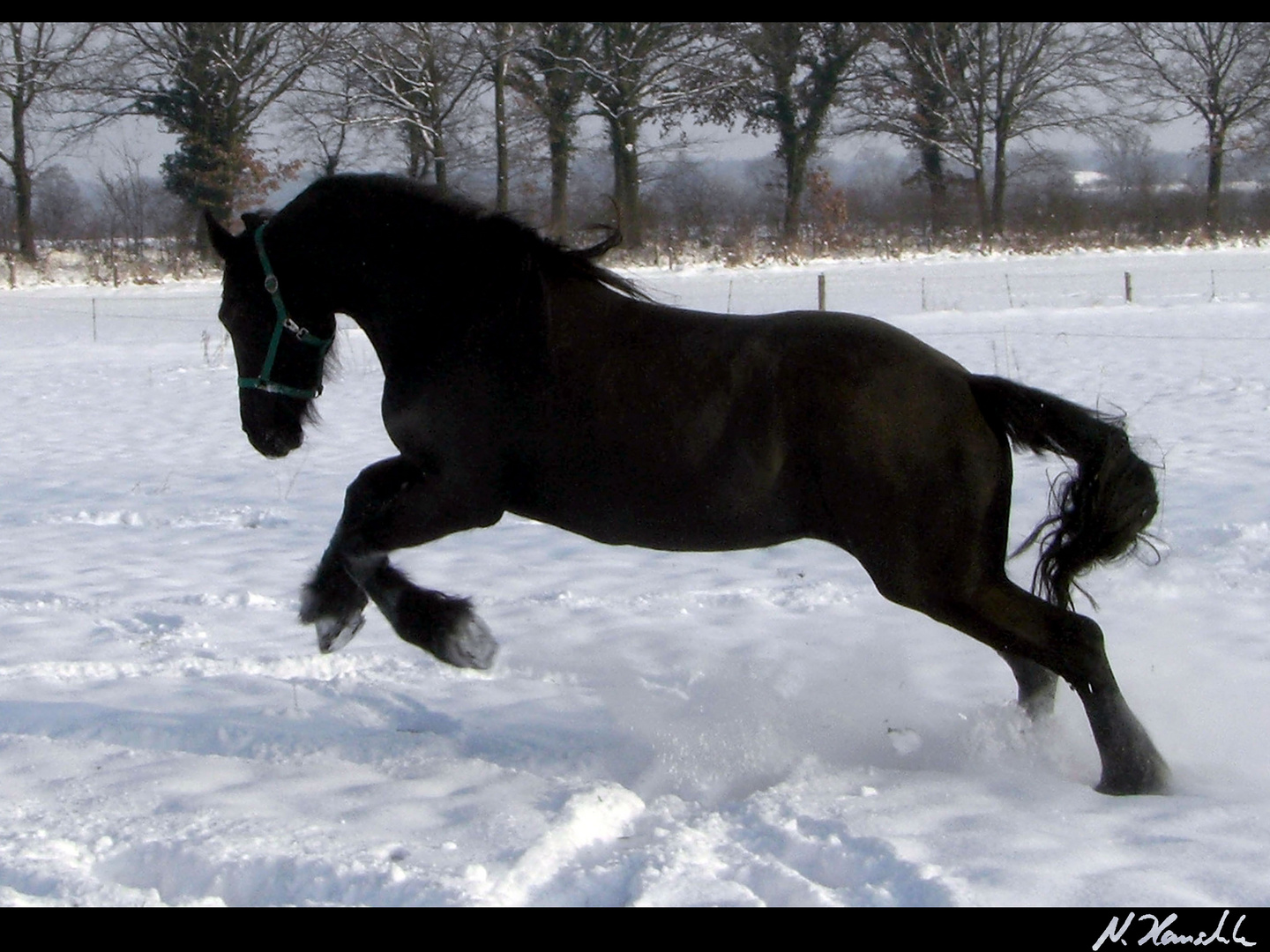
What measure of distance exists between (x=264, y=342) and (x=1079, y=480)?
102 inches

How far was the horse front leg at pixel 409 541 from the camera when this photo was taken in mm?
3561

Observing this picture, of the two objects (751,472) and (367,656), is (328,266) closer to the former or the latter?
(751,472)

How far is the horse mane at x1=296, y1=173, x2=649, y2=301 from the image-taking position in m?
3.69

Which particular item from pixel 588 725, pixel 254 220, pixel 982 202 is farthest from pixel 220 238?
pixel 982 202

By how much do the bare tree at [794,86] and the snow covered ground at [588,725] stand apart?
2527 cm

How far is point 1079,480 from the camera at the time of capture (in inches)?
148

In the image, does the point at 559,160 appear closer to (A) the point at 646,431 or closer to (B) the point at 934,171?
(B) the point at 934,171

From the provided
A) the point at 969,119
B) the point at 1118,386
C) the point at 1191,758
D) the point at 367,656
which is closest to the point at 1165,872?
the point at 1191,758

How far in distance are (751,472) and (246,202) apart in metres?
24.5

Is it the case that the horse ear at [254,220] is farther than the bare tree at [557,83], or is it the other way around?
the bare tree at [557,83]

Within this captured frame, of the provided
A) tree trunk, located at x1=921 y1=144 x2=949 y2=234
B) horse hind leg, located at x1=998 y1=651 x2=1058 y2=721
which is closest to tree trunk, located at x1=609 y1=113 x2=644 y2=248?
tree trunk, located at x1=921 y1=144 x2=949 y2=234

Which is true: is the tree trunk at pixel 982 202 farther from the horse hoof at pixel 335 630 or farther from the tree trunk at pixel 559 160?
the horse hoof at pixel 335 630

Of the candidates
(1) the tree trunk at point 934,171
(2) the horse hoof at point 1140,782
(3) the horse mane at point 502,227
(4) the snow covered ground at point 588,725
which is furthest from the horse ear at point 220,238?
(1) the tree trunk at point 934,171
